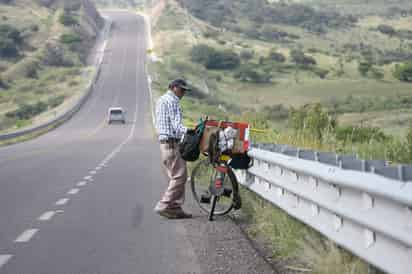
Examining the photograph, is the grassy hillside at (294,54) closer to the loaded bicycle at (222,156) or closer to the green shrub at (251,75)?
the green shrub at (251,75)

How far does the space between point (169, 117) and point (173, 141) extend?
1.23ft

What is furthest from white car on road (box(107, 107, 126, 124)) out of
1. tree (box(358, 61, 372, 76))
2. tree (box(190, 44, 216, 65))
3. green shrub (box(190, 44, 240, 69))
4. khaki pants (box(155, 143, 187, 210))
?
khaki pants (box(155, 143, 187, 210))

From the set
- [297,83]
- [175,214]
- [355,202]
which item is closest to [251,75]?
[297,83]

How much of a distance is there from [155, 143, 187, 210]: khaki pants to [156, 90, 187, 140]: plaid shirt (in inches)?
8.3

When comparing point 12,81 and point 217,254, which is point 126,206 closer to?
point 217,254

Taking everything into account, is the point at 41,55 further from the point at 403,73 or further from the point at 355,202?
the point at 355,202

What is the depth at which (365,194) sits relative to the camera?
20.5 feet

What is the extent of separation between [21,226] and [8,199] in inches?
136

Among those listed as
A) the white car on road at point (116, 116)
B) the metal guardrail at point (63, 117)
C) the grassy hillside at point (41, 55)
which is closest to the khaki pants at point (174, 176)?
the metal guardrail at point (63, 117)

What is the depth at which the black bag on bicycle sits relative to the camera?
1099 centimetres

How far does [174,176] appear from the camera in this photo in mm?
11414

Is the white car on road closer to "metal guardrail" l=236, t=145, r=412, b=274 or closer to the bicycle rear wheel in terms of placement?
the bicycle rear wheel

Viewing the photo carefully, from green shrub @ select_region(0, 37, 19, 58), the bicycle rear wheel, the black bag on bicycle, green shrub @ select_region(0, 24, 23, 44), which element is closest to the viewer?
the black bag on bicycle

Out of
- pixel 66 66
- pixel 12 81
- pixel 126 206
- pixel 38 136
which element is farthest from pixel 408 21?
pixel 126 206
